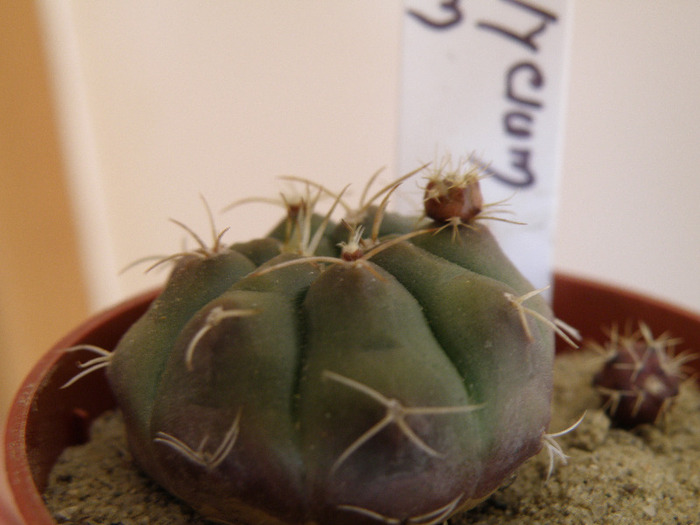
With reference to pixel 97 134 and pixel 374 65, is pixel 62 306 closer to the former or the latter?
pixel 97 134

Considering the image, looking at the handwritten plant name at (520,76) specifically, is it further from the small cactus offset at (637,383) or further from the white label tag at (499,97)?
the small cactus offset at (637,383)

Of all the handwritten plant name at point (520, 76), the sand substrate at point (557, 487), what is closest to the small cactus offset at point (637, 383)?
the sand substrate at point (557, 487)

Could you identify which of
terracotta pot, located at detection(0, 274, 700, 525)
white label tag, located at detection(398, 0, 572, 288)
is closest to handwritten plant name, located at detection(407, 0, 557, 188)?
white label tag, located at detection(398, 0, 572, 288)

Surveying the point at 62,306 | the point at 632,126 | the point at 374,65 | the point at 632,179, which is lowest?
the point at 62,306

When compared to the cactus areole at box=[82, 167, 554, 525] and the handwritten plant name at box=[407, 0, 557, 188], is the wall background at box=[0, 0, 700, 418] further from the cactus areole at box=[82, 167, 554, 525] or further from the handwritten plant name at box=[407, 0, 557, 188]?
the cactus areole at box=[82, 167, 554, 525]

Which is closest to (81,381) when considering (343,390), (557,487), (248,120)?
(343,390)

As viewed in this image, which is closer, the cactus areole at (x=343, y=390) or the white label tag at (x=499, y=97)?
the cactus areole at (x=343, y=390)

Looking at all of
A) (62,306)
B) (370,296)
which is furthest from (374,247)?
(62,306)
